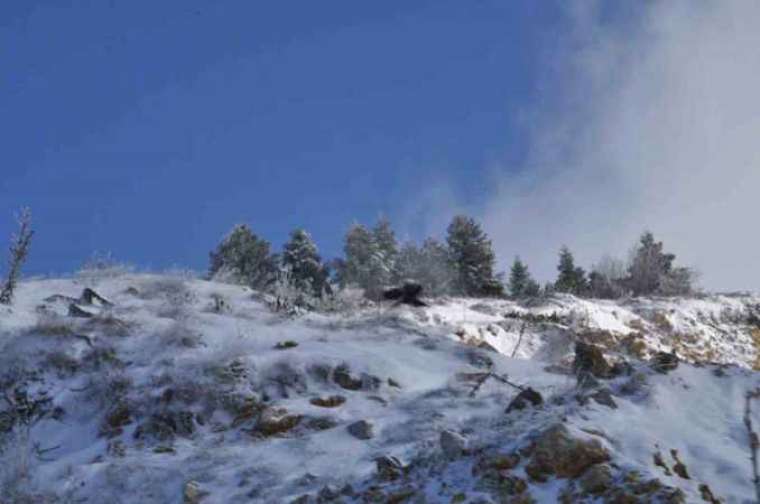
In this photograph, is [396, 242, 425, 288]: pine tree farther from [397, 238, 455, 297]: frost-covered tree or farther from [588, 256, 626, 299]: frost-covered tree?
[588, 256, 626, 299]: frost-covered tree

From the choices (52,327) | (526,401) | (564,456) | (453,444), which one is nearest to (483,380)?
(526,401)

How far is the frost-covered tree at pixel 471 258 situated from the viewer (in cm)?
3741

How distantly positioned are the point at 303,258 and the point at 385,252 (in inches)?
241

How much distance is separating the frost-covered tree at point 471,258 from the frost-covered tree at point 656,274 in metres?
6.96

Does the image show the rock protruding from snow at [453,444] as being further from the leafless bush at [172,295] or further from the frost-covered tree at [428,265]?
the frost-covered tree at [428,265]

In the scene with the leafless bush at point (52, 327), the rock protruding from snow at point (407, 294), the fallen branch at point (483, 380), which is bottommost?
the fallen branch at point (483, 380)

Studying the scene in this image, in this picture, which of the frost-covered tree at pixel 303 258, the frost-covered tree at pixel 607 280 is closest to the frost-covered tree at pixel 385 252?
the frost-covered tree at pixel 303 258

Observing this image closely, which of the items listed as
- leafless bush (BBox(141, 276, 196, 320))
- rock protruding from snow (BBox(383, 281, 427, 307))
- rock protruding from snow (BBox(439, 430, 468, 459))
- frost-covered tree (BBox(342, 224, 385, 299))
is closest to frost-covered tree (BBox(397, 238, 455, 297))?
frost-covered tree (BBox(342, 224, 385, 299))

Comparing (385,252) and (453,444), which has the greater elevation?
(385,252)

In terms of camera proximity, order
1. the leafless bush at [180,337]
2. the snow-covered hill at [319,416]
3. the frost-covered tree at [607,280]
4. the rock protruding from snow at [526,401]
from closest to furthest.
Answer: the snow-covered hill at [319,416] < the rock protruding from snow at [526,401] < the leafless bush at [180,337] < the frost-covered tree at [607,280]

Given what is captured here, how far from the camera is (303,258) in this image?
3812cm

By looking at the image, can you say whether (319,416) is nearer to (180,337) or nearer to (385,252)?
(180,337)

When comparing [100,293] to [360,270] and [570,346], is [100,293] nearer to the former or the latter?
[570,346]

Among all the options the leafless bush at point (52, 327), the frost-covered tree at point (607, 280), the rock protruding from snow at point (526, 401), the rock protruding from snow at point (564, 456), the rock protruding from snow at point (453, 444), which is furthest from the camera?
the frost-covered tree at point (607, 280)
